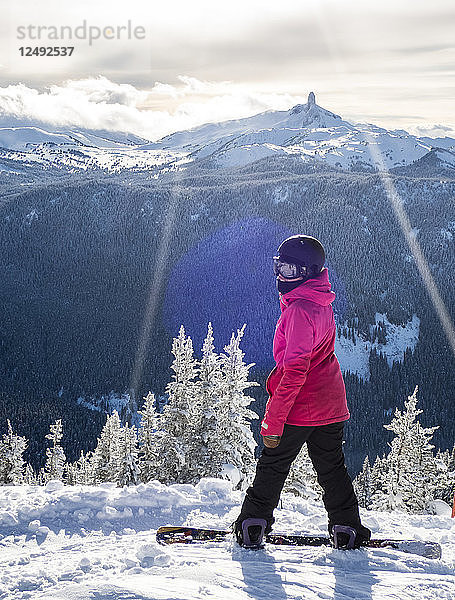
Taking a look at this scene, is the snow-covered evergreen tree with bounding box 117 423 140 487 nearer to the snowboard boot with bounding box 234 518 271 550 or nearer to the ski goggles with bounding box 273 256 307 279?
the snowboard boot with bounding box 234 518 271 550

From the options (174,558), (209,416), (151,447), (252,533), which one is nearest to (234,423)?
(209,416)

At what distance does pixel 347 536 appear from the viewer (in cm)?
459

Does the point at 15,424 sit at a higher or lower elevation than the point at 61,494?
lower

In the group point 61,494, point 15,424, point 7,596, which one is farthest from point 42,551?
point 15,424

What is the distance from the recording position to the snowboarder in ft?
13.9

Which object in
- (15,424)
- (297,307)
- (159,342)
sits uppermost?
(297,307)

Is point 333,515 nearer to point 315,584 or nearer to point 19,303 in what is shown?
point 315,584

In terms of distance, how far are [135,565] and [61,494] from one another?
2.78m

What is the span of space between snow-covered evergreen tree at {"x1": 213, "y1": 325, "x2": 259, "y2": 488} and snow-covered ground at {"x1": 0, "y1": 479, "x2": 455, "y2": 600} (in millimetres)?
7071

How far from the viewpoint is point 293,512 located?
6211mm

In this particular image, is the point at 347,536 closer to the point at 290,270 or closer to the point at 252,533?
the point at 252,533

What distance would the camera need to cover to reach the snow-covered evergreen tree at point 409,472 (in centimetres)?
1675

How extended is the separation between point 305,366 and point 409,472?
15.0m

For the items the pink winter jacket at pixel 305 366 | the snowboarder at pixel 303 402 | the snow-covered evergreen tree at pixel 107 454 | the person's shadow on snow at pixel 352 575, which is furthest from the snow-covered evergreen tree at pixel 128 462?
the pink winter jacket at pixel 305 366
